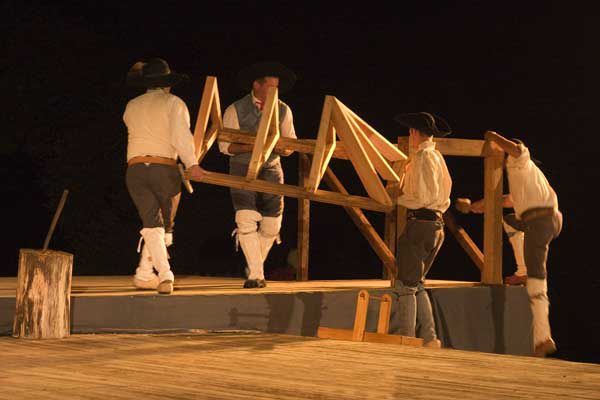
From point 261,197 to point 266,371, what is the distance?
3.30 m

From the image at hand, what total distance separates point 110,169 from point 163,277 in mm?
9760

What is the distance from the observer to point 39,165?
1584cm

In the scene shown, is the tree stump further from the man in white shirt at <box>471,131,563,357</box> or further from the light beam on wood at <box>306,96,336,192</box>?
the man in white shirt at <box>471,131,563,357</box>

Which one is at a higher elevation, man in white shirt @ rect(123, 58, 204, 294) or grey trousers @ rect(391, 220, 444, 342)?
man in white shirt @ rect(123, 58, 204, 294)

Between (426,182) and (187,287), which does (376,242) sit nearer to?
(426,182)

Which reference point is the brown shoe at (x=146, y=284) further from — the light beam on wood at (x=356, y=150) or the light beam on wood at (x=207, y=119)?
the light beam on wood at (x=356, y=150)

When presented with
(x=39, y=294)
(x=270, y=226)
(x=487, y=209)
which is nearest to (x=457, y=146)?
(x=487, y=209)

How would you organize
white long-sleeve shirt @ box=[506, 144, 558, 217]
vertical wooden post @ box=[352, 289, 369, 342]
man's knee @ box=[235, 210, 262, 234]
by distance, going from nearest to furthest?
vertical wooden post @ box=[352, 289, 369, 342] < man's knee @ box=[235, 210, 262, 234] < white long-sleeve shirt @ box=[506, 144, 558, 217]

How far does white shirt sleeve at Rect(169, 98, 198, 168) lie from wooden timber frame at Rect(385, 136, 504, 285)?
2302mm

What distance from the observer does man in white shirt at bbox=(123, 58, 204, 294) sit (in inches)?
271

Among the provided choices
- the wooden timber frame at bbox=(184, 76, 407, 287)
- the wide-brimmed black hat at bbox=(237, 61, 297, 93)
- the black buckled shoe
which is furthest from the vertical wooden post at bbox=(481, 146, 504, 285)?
the black buckled shoe

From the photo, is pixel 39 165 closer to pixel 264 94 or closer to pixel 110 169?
pixel 110 169

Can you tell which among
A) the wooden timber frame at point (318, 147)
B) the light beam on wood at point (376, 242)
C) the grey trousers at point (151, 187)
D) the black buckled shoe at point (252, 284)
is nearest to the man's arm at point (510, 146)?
the wooden timber frame at point (318, 147)

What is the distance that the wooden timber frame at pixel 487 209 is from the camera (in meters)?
8.61
